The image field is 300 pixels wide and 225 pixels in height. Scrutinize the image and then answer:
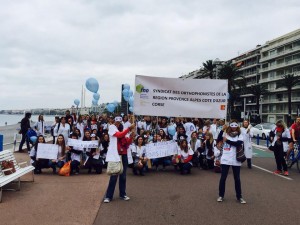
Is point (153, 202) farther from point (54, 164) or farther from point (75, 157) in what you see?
point (54, 164)

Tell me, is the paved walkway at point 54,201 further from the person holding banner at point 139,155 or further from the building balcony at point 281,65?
the building balcony at point 281,65

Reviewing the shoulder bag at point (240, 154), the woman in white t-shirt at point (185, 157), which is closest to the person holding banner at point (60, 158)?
the woman in white t-shirt at point (185, 157)

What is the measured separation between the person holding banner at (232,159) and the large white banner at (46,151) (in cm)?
517

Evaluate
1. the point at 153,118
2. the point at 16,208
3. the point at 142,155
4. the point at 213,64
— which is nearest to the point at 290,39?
the point at 213,64

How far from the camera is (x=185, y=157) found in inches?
413

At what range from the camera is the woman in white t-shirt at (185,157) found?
10222mm

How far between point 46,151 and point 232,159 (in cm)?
555

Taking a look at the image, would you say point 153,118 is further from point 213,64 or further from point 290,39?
point 290,39

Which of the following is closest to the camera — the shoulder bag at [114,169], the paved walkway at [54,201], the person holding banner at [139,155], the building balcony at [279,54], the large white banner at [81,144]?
the paved walkway at [54,201]

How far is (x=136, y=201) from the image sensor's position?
22.7 feet

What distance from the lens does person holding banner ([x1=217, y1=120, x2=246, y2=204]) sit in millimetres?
6961

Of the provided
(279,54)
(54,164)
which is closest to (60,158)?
(54,164)

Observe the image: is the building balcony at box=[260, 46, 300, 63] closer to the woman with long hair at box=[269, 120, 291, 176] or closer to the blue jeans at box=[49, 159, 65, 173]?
the woman with long hair at box=[269, 120, 291, 176]

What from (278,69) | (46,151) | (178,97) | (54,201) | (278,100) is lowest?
(54,201)
